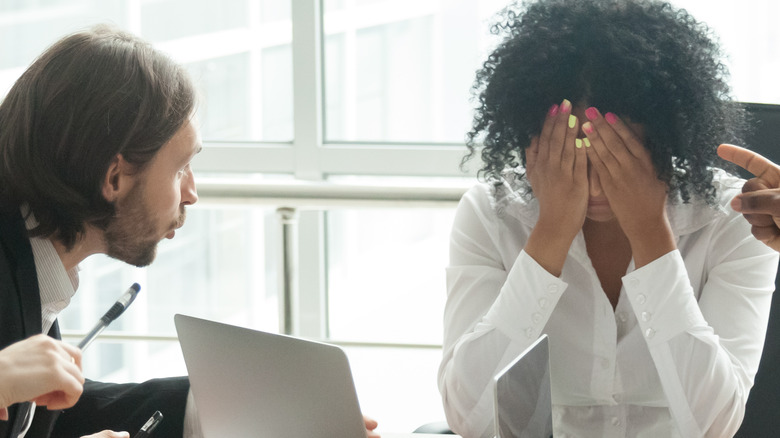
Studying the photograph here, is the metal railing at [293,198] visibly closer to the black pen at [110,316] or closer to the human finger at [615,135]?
the human finger at [615,135]

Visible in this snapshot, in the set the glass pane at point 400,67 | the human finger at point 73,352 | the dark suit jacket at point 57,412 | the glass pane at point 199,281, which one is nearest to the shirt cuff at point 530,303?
the dark suit jacket at point 57,412

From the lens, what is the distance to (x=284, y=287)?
219 centimetres

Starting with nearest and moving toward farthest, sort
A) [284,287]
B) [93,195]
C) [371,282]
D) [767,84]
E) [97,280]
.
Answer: [93,195], [284,287], [767,84], [371,282], [97,280]

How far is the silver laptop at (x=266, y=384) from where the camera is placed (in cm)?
97

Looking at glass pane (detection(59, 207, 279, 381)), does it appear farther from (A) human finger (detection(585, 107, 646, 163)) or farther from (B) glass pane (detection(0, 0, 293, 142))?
(A) human finger (detection(585, 107, 646, 163))

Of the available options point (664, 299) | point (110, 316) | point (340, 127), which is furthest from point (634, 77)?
point (340, 127)

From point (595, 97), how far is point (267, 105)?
4.95 feet

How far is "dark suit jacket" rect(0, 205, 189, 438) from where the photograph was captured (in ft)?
3.82

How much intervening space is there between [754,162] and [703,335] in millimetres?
262

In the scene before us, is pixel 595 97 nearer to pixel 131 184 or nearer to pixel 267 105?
pixel 131 184

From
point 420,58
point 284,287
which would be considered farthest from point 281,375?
point 420,58

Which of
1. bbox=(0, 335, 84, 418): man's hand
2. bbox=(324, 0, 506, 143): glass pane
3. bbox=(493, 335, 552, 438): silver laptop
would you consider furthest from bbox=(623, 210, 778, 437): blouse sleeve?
bbox=(324, 0, 506, 143): glass pane

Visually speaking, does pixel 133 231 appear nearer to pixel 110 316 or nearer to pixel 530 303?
pixel 110 316

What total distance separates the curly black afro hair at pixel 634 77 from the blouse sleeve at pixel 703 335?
14 cm
